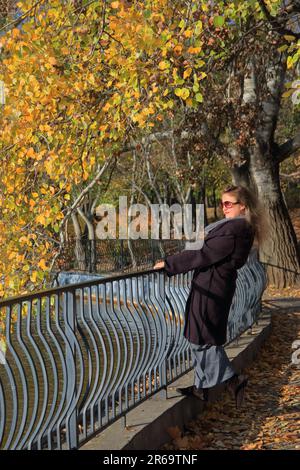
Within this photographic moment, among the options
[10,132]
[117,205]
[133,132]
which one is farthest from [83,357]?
[117,205]

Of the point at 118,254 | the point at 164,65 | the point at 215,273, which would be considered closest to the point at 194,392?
the point at 215,273

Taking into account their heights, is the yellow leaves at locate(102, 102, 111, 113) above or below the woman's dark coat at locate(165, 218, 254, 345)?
above

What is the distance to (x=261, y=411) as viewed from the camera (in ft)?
23.6

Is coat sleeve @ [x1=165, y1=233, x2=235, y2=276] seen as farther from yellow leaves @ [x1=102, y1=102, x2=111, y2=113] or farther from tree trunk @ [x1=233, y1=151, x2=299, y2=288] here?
tree trunk @ [x1=233, y1=151, x2=299, y2=288]

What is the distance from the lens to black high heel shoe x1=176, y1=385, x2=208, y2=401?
6297 millimetres

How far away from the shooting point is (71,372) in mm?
4699

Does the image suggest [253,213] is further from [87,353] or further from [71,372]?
[71,372]

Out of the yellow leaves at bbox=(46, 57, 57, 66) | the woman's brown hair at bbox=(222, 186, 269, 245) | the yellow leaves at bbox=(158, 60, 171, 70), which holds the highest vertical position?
the yellow leaves at bbox=(46, 57, 57, 66)

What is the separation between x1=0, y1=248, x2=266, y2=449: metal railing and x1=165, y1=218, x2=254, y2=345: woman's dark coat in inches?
17.4

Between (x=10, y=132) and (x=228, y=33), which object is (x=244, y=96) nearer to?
(x=228, y=33)

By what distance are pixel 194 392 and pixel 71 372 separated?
196cm

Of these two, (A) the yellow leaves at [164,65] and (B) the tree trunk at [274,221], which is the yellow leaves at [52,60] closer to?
(A) the yellow leaves at [164,65]

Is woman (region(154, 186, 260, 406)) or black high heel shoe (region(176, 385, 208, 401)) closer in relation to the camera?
woman (region(154, 186, 260, 406))

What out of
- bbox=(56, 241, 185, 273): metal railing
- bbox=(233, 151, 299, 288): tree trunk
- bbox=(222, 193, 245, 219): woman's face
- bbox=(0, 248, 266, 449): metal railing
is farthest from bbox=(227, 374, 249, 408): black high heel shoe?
bbox=(56, 241, 185, 273): metal railing
